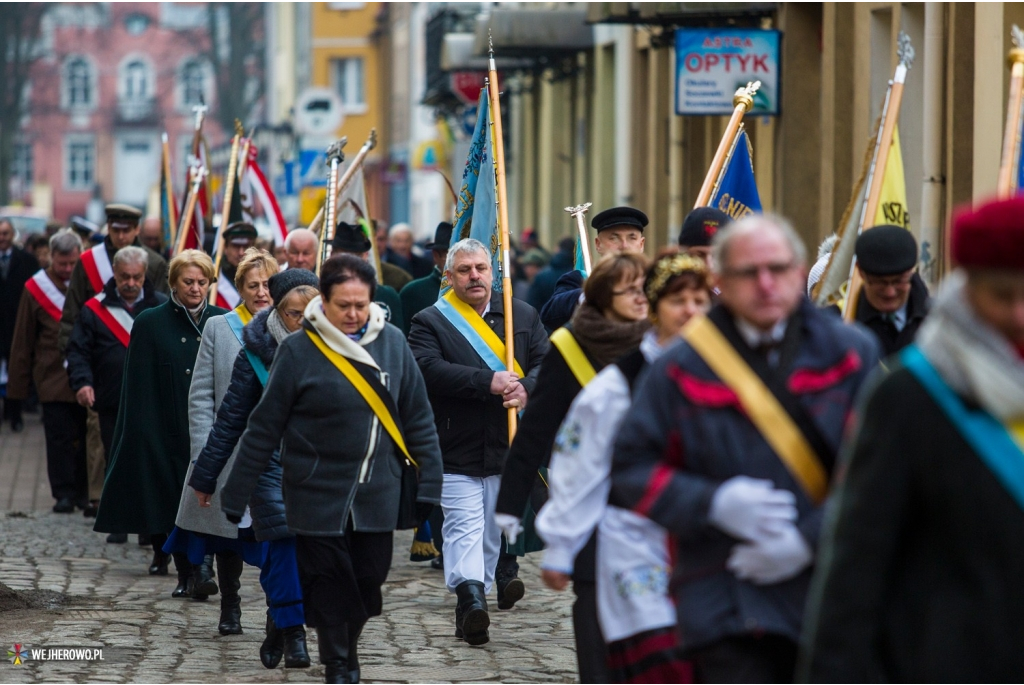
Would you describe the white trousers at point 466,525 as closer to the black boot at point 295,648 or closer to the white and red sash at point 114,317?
the black boot at point 295,648

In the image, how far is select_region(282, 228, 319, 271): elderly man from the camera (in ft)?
40.2

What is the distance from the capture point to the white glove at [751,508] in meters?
3.98

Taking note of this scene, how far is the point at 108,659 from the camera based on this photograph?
26.1 feet

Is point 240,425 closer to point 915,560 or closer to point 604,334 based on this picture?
point 604,334

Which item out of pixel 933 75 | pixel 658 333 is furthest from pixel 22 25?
pixel 658 333

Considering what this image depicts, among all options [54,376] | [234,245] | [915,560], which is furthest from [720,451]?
[54,376]

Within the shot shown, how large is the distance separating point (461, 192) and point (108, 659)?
3.34 meters

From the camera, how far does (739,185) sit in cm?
921

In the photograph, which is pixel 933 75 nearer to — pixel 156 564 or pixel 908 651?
pixel 156 564

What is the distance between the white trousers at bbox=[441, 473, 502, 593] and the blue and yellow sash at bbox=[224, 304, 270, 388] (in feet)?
3.53

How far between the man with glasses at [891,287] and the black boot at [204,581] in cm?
438

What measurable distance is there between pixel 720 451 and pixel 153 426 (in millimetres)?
6427

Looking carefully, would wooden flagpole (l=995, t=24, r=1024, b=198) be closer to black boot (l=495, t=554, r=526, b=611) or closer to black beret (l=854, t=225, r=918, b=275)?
black beret (l=854, t=225, r=918, b=275)

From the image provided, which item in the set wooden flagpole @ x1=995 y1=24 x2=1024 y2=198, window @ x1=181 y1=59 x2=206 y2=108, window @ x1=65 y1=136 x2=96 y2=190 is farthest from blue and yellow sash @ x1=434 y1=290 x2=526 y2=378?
window @ x1=65 y1=136 x2=96 y2=190
